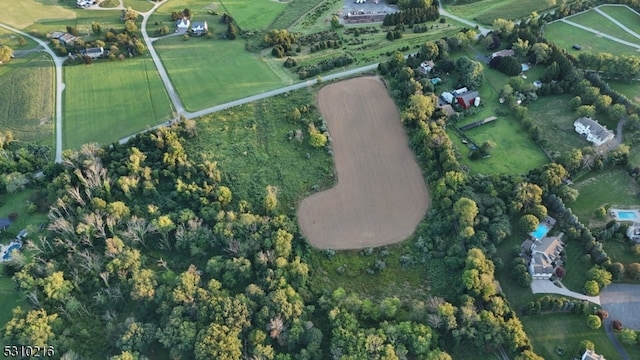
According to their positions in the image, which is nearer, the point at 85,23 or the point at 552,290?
the point at 552,290

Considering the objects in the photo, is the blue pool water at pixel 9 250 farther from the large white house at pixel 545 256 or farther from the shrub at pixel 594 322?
the shrub at pixel 594 322

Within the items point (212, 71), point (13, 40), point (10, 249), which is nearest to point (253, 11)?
point (212, 71)

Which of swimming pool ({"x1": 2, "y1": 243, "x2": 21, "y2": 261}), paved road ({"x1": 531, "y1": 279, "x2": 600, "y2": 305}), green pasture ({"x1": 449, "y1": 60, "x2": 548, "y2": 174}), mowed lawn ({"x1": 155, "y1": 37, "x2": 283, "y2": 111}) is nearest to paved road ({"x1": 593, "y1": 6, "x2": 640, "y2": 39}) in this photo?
green pasture ({"x1": 449, "y1": 60, "x2": 548, "y2": 174})

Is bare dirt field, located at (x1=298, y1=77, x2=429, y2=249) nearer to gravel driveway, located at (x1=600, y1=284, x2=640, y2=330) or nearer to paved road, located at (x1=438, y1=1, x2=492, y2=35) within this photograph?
gravel driveway, located at (x1=600, y1=284, x2=640, y2=330)

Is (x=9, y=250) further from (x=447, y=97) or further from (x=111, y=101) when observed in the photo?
(x=447, y=97)

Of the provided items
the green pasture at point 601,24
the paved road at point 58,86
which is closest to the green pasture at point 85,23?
the paved road at point 58,86

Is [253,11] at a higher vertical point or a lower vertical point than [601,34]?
higher
